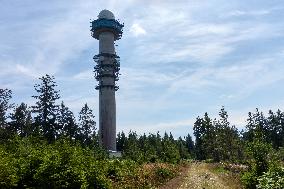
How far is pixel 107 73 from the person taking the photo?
8719 cm

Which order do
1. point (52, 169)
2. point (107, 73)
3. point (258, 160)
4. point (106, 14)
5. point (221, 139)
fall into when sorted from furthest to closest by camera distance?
point (106, 14) → point (107, 73) → point (221, 139) → point (258, 160) → point (52, 169)

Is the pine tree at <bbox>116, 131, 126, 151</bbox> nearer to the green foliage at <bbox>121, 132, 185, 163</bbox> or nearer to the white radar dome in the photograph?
the green foliage at <bbox>121, 132, 185, 163</bbox>

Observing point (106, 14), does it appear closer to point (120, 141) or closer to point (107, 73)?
point (107, 73)

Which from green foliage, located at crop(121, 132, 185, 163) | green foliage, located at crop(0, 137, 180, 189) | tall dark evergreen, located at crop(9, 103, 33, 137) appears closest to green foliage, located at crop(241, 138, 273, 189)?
green foliage, located at crop(0, 137, 180, 189)

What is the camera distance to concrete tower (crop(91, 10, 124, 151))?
85.8m

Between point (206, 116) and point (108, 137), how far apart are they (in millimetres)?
20957

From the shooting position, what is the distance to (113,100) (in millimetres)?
87250

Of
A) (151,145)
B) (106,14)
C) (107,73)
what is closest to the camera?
(107,73)

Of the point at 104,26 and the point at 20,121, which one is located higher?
the point at 104,26

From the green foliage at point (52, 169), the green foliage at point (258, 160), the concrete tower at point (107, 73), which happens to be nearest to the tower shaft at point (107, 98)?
the concrete tower at point (107, 73)

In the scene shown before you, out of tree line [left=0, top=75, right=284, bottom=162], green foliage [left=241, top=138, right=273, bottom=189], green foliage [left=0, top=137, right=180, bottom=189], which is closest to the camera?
green foliage [left=0, top=137, right=180, bottom=189]

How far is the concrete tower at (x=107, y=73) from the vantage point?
85750 millimetres

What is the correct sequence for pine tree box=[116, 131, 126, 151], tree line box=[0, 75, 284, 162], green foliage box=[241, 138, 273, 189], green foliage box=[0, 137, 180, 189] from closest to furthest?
green foliage box=[0, 137, 180, 189]
green foliage box=[241, 138, 273, 189]
tree line box=[0, 75, 284, 162]
pine tree box=[116, 131, 126, 151]

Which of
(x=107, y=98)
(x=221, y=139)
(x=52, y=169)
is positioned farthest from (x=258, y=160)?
(x=107, y=98)
